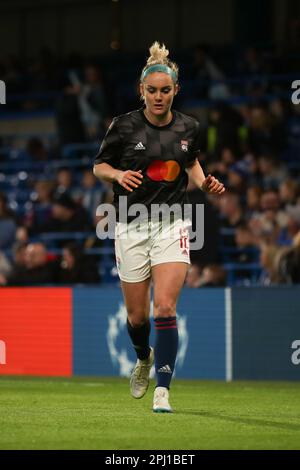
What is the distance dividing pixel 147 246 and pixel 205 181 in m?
0.59

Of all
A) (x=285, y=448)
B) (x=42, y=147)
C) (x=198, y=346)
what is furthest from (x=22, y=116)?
(x=285, y=448)

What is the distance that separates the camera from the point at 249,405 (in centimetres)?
895

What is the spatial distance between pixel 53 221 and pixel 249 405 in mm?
9002

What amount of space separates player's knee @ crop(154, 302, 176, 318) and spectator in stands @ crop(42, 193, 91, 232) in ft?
29.3

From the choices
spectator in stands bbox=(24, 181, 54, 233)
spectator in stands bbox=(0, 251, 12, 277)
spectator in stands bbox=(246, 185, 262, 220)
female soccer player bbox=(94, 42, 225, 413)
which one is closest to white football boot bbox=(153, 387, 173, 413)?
female soccer player bbox=(94, 42, 225, 413)

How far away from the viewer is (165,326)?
7949mm

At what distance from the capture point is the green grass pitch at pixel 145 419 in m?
6.37

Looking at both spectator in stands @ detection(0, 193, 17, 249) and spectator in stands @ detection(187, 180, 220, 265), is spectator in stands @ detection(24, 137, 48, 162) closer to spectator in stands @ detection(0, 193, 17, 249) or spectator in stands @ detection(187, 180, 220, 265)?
spectator in stands @ detection(0, 193, 17, 249)

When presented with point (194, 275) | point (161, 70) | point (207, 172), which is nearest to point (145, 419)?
point (161, 70)

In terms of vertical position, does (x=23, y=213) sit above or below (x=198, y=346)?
above

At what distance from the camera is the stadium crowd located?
14695 mm
